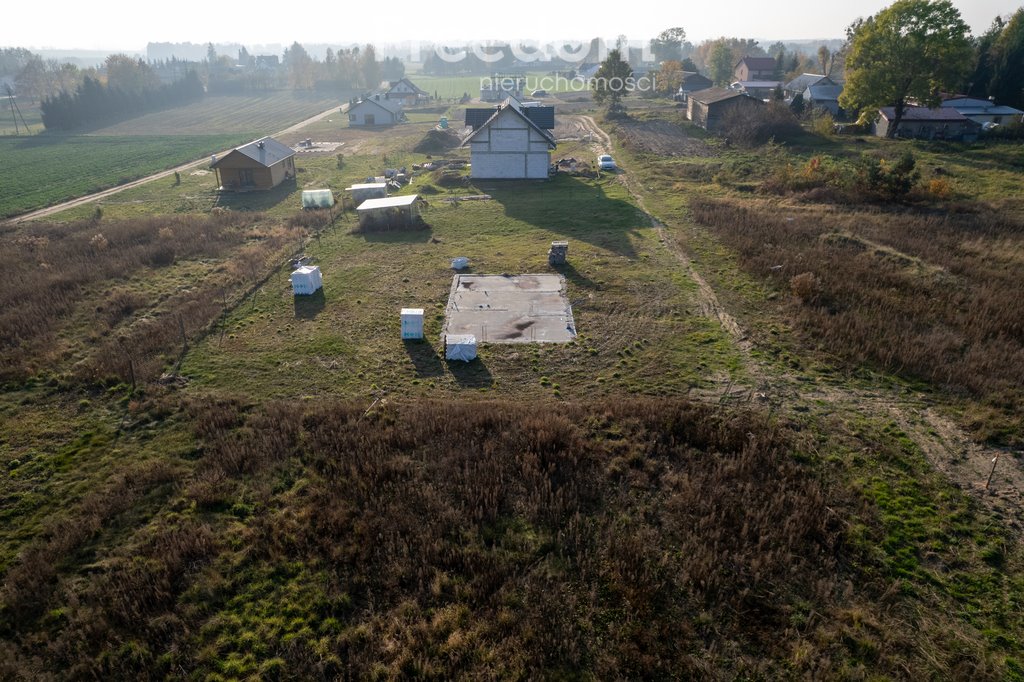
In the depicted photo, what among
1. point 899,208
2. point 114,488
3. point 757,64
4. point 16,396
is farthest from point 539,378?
point 757,64

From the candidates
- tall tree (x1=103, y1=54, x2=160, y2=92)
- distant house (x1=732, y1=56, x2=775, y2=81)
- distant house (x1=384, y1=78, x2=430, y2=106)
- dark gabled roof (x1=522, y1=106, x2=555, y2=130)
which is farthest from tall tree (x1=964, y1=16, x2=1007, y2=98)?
tall tree (x1=103, y1=54, x2=160, y2=92)

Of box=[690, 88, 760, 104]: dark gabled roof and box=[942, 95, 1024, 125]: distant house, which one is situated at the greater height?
box=[690, 88, 760, 104]: dark gabled roof

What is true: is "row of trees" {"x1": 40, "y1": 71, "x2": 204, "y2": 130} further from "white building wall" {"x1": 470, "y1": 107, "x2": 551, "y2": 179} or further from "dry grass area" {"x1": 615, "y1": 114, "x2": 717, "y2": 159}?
"dry grass area" {"x1": 615, "y1": 114, "x2": 717, "y2": 159}

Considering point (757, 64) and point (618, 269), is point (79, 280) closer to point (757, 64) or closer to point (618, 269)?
point (618, 269)

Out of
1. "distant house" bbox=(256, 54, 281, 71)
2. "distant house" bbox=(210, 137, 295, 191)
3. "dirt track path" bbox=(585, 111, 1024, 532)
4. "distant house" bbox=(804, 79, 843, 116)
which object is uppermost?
"distant house" bbox=(256, 54, 281, 71)

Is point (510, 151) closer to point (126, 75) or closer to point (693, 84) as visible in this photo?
point (693, 84)

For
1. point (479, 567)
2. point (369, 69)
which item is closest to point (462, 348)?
point (479, 567)

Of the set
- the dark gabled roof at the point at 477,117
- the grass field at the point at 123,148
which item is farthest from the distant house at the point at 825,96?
the grass field at the point at 123,148
